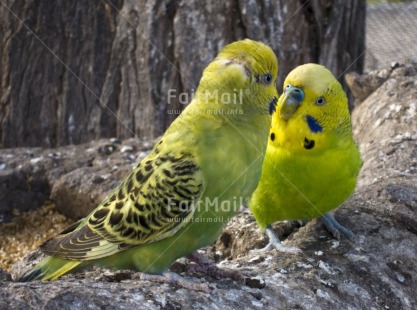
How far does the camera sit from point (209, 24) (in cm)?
547

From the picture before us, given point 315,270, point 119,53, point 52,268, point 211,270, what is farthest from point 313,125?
point 119,53

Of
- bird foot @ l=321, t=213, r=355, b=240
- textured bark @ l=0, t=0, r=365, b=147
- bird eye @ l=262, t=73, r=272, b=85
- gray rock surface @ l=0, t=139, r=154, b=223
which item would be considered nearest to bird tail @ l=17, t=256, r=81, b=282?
bird eye @ l=262, t=73, r=272, b=85

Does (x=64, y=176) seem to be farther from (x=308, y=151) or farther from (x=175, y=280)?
(x=175, y=280)

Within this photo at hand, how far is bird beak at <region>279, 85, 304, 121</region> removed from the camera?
139 inches

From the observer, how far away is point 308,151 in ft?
11.8

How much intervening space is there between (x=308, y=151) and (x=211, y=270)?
2.30ft

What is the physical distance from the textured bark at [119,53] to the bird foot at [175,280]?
260 centimetres

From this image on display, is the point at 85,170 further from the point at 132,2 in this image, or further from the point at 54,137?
the point at 132,2

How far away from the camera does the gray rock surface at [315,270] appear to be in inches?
110

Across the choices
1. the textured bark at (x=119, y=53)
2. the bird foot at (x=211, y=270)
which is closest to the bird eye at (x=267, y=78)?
the bird foot at (x=211, y=270)

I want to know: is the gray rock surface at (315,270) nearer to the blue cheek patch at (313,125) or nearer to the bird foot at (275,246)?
the bird foot at (275,246)

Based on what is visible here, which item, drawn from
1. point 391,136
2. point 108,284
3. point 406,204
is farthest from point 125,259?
point 391,136

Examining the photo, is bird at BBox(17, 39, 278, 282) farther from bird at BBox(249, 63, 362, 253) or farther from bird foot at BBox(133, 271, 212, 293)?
bird at BBox(249, 63, 362, 253)

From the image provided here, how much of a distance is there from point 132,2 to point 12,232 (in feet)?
5.82
